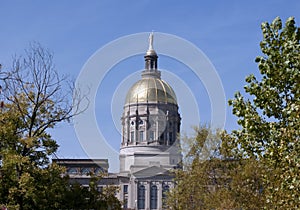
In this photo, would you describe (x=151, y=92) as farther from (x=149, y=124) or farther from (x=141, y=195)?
(x=141, y=195)

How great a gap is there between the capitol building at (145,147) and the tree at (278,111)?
10981 cm

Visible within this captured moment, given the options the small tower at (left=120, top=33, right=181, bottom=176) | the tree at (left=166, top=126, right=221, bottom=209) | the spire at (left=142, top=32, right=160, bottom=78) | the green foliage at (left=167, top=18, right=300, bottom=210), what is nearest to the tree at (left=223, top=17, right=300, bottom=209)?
the green foliage at (left=167, top=18, right=300, bottom=210)

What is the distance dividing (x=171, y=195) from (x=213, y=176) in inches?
392

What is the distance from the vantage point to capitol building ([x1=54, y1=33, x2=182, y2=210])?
129750 millimetres

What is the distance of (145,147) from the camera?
13475cm

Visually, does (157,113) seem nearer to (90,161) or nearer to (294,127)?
(90,161)

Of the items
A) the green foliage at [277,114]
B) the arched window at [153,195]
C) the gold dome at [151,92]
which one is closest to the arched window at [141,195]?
the arched window at [153,195]

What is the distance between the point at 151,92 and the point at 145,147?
13.3m

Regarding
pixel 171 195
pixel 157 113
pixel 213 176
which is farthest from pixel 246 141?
pixel 157 113

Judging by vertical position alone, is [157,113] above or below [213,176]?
above

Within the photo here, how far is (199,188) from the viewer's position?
4088cm

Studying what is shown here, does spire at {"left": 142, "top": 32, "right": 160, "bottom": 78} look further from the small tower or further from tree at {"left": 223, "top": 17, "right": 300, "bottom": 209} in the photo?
tree at {"left": 223, "top": 17, "right": 300, "bottom": 209}

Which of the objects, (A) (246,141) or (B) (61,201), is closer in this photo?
(A) (246,141)

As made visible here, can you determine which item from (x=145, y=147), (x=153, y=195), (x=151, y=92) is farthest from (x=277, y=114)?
(x=151, y=92)
